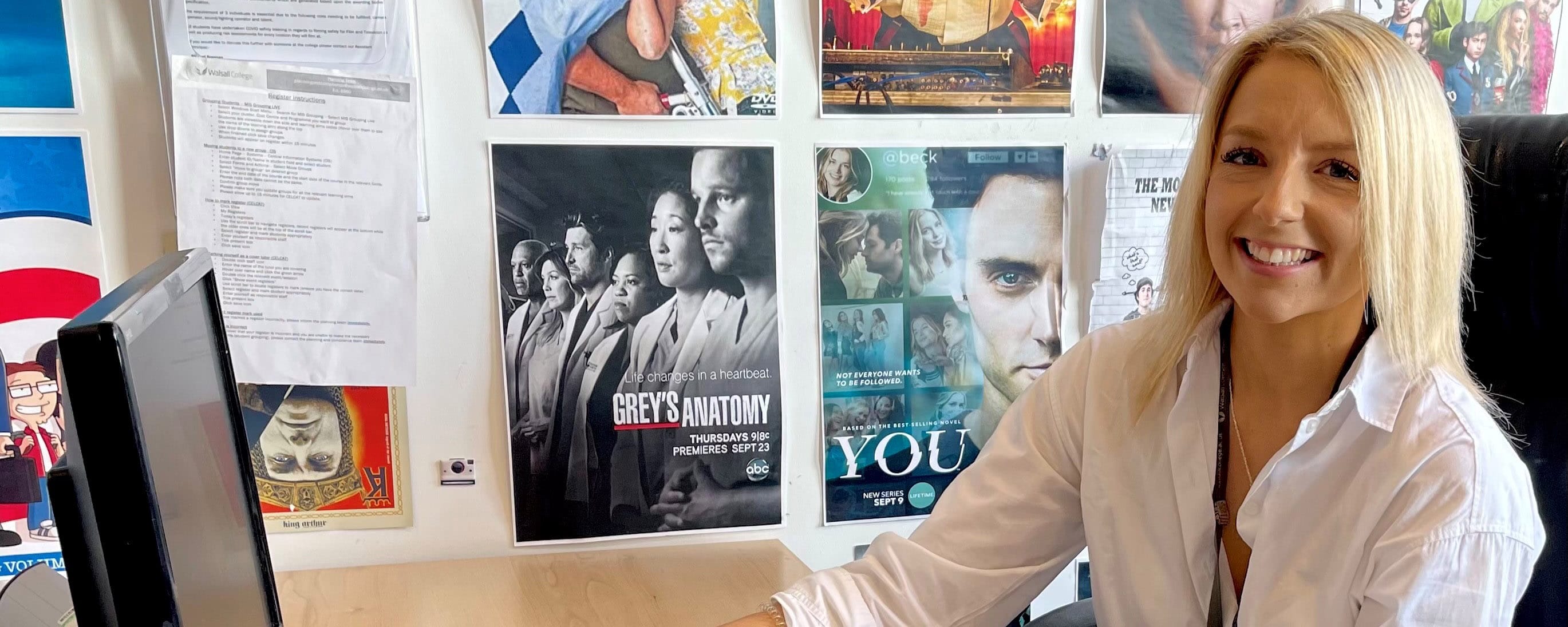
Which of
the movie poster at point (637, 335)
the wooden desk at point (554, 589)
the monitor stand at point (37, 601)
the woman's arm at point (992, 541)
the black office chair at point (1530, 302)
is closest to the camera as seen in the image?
the monitor stand at point (37, 601)

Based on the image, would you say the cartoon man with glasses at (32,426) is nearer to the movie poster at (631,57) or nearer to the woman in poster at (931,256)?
the movie poster at (631,57)

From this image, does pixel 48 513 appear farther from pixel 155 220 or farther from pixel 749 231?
pixel 749 231

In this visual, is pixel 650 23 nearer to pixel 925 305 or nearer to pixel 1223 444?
pixel 925 305

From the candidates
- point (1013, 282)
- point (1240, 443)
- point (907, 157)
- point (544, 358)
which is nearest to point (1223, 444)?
point (1240, 443)

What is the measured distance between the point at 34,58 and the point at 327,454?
51cm

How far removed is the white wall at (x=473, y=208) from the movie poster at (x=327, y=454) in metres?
0.02

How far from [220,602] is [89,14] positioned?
732 mm

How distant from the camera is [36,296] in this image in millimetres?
1109

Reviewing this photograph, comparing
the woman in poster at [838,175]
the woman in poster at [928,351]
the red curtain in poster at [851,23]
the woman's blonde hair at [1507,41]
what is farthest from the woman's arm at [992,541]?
the woman's blonde hair at [1507,41]

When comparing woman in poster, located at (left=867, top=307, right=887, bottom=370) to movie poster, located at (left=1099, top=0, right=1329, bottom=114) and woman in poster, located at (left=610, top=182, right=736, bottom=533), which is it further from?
movie poster, located at (left=1099, top=0, right=1329, bottom=114)

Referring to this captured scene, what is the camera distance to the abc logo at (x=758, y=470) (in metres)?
1.31

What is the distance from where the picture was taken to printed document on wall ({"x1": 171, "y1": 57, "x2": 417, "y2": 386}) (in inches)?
43.6

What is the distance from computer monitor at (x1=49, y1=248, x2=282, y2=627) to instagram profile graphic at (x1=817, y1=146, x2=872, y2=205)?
2.28ft

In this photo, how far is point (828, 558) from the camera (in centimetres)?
136
